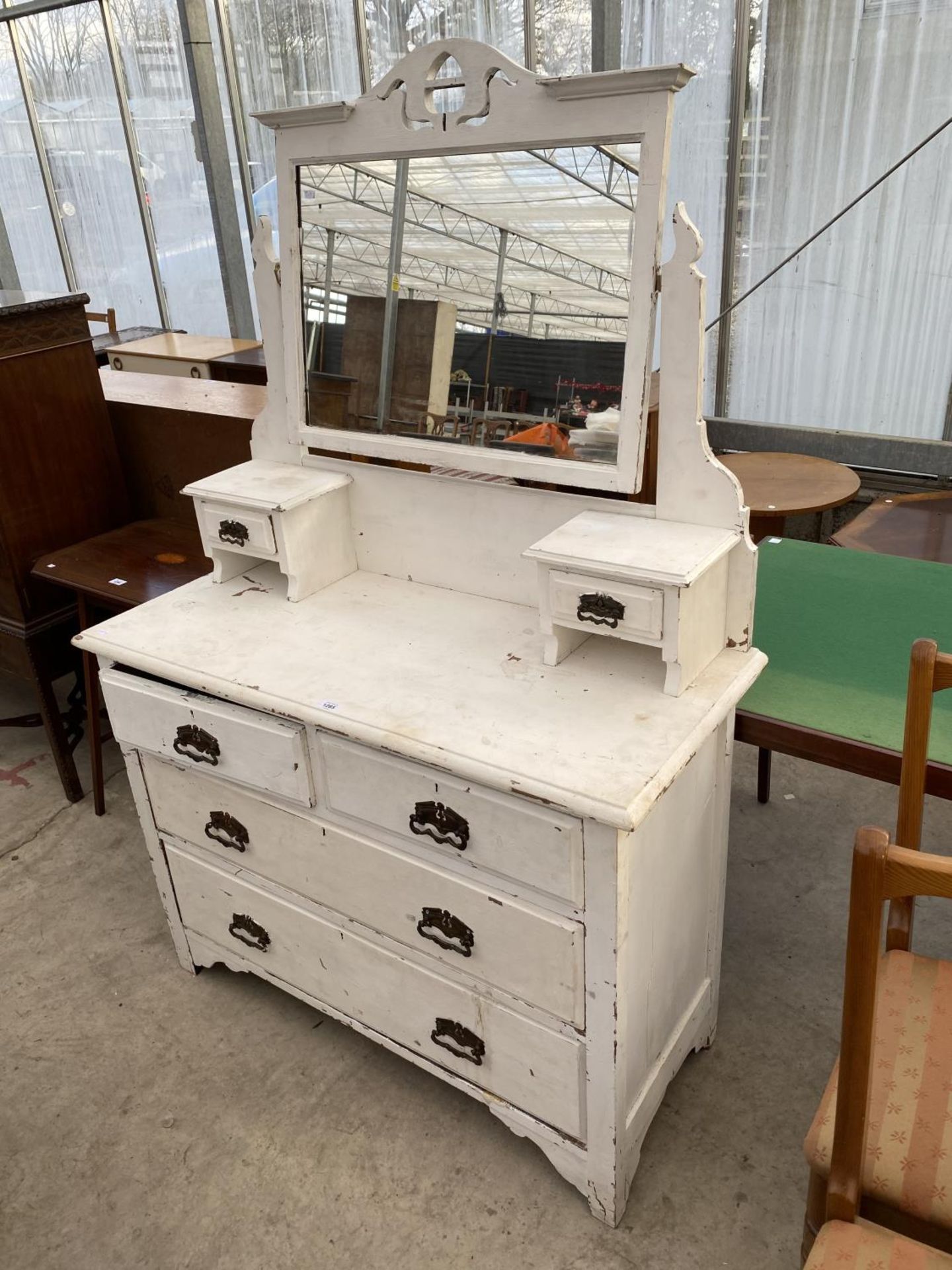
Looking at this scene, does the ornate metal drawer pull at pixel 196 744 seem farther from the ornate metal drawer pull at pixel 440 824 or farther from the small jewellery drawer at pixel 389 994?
the ornate metal drawer pull at pixel 440 824

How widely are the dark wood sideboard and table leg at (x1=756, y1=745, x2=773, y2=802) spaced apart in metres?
2.39

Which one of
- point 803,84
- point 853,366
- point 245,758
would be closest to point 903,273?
point 853,366

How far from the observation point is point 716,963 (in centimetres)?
210

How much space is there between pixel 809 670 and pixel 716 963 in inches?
28.8

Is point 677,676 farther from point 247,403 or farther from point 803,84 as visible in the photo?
point 803,84

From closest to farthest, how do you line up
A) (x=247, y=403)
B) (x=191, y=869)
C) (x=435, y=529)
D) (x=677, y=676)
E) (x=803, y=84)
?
(x=677, y=676), (x=435, y=529), (x=191, y=869), (x=247, y=403), (x=803, y=84)

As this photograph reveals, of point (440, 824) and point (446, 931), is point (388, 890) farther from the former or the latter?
point (440, 824)

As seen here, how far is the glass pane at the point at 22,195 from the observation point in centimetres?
770

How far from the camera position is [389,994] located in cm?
198

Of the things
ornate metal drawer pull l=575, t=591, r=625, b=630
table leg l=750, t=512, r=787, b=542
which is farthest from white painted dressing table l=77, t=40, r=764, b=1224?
table leg l=750, t=512, r=787, b=542

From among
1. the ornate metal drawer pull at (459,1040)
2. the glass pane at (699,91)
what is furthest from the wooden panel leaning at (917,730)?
the glass pane at (699,91)

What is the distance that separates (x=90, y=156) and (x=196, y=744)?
743cm

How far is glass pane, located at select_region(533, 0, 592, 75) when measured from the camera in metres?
4.85

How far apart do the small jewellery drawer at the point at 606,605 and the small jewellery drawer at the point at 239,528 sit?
737mm
